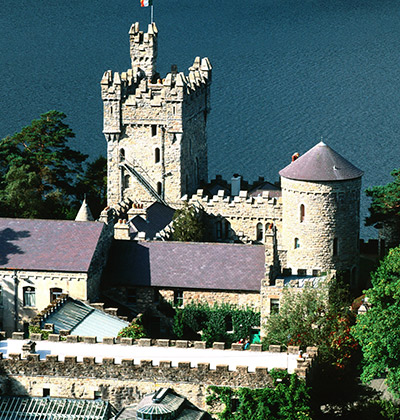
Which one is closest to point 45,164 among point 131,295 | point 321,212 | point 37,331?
point 131,295

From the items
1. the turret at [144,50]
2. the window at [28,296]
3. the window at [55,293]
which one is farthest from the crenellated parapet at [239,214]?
the window at [28,296]

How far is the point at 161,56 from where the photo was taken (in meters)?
155

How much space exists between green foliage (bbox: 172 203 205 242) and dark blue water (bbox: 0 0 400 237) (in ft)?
85.7

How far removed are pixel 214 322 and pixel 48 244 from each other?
9.93 meters

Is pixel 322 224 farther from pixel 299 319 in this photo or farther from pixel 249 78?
pixel 249 78

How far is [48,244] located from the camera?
222 feet

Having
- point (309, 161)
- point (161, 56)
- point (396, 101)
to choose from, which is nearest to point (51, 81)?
point (161, 56)

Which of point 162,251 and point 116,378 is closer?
point 116,378

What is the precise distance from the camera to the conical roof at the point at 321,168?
7188cm

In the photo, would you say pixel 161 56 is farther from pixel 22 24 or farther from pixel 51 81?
pixel 22 24

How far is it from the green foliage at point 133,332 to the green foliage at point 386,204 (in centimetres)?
2367

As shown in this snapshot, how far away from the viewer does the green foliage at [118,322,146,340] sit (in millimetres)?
60625

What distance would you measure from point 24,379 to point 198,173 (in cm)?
3498

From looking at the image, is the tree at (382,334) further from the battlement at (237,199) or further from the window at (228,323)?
the battlement at (237,199)
